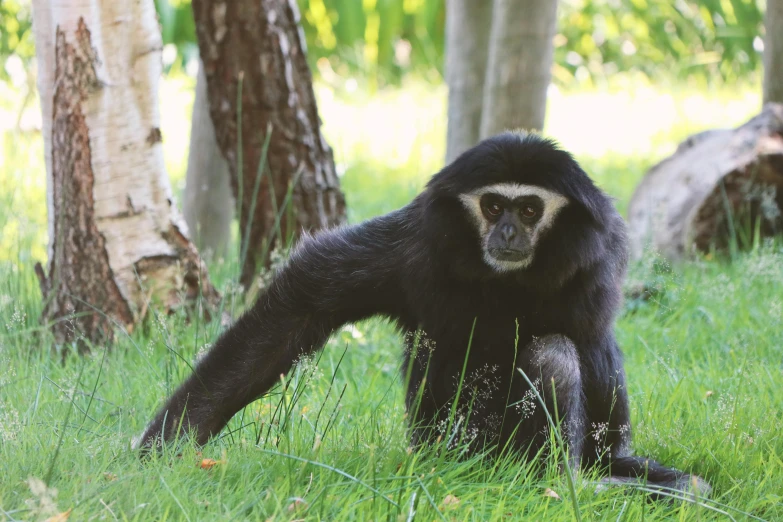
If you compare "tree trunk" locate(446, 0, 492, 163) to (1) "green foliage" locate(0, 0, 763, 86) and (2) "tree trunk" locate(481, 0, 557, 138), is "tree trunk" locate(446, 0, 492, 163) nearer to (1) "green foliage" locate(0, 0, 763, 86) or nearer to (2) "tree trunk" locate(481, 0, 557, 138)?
(2) "tree trunk" locate(481, 0, 557, 138)

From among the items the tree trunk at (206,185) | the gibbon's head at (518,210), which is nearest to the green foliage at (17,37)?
the tree trunk at (206,185)

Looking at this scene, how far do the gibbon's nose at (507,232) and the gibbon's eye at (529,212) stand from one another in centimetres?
11

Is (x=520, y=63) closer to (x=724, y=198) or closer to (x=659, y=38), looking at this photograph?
(x=724, y=198)

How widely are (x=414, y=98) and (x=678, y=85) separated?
12.7 ft

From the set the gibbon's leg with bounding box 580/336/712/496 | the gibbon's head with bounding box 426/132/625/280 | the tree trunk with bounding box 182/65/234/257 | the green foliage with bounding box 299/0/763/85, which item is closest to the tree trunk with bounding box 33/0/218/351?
the tree trunk with bounding box 182/65/234/257

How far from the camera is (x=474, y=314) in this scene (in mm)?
3500

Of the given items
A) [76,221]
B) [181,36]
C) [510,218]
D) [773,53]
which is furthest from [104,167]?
[181,36]

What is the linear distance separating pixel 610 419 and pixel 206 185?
3.66m

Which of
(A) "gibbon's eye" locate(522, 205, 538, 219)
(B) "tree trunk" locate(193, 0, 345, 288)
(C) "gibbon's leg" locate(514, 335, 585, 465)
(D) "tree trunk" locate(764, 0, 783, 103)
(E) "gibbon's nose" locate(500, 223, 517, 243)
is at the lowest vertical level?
(C) "gibbon's leg" locate(514, 335, 585, 465)

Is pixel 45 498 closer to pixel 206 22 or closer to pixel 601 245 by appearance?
pixel 601 245

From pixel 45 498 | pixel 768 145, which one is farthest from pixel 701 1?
pixel 45 498

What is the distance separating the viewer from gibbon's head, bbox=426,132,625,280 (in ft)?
11.0

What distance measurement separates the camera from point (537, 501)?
306 centimetres

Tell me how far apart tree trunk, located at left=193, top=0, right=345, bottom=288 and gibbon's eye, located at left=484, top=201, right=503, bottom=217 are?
2.04m
